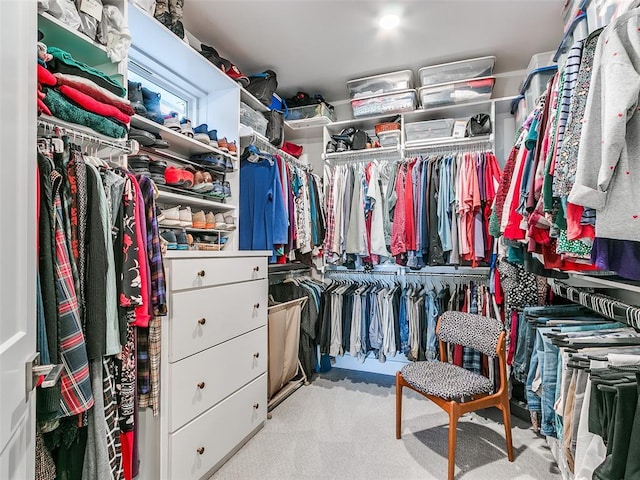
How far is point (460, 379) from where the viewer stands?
1.88m

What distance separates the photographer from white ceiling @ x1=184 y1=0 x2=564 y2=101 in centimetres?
207

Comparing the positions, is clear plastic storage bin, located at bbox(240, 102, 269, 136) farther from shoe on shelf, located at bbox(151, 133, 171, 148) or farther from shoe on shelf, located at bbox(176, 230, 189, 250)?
shoe on shelf, located at bbox(176, 230, 189, 250)

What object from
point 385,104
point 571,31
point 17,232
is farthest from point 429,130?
point 17,232

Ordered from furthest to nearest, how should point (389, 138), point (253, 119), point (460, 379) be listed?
point (389, 138), point (253, 119), point (460, 379)

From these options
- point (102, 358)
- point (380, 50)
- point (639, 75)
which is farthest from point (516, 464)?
point (380, 50)

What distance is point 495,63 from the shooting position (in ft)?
9.10

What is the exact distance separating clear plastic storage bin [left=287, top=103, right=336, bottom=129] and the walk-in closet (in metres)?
0.03

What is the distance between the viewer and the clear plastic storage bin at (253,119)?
101 inches

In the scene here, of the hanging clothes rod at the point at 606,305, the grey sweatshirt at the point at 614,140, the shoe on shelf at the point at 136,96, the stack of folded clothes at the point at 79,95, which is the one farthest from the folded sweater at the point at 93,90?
the hanging clothes rod at the point at 606,305

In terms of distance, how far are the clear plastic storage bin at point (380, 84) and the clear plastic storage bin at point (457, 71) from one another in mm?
122

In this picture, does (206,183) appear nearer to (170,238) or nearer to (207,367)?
(170,238)

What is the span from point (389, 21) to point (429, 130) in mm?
971

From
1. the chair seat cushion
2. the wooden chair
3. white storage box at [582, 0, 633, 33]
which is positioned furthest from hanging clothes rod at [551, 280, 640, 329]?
white storage box at [582, 0, 633, 33]

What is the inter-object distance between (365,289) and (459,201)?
1050mm
